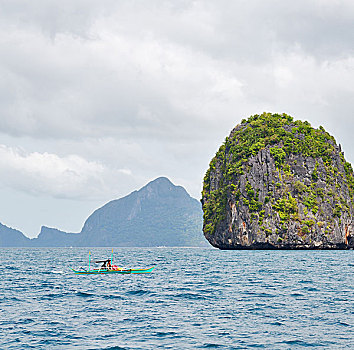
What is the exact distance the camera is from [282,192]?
4579 inches

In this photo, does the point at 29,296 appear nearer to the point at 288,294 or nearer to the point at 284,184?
the point at 288,294

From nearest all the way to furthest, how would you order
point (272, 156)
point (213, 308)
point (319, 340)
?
point (319, 340), point (213, 308), point (272, 156)

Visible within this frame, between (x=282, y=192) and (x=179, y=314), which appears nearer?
(x=179, y=314)

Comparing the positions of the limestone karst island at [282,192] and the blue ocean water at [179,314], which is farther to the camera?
the limestone karst island at [282,192]

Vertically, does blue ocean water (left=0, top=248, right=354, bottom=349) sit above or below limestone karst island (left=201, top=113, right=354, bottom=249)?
below

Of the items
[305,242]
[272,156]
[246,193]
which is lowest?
[305,242]

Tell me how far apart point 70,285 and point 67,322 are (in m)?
16.4

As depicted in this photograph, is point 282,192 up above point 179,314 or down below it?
above

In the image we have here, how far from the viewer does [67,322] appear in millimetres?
22922

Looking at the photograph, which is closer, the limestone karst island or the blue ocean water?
the blue ocean water

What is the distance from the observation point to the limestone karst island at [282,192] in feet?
368

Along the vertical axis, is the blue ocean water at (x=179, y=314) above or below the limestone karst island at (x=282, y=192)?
below

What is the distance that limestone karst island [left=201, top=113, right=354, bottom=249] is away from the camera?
368ft

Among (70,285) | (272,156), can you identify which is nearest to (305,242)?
(272,156)
